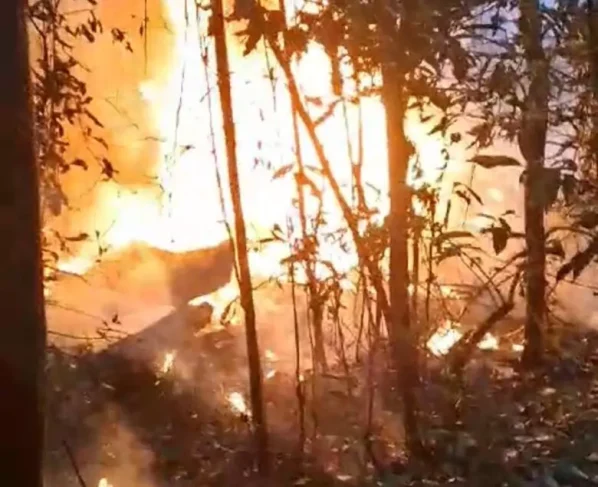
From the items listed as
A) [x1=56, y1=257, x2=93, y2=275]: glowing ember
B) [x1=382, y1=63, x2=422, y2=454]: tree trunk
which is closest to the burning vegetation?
[x1=382, y1=63, x2=422, y2=454]: tree trunk

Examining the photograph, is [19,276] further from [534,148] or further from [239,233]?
[534,148]

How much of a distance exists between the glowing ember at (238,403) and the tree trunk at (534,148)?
74.2 inches

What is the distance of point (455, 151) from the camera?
35.8 ft

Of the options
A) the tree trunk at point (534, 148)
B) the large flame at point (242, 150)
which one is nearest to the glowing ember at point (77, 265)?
the large flame at point (242, 150)

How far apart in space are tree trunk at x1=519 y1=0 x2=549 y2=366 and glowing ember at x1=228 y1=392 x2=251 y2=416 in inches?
74.2

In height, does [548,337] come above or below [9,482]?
above

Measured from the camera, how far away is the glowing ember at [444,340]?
19.7 ft

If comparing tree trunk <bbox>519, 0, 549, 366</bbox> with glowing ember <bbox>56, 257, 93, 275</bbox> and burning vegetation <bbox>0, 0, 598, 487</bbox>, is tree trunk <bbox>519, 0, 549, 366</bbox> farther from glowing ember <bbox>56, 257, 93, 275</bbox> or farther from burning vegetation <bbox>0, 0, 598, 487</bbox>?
glowing ember <bbox>56, 257, 93, 275</bbox>

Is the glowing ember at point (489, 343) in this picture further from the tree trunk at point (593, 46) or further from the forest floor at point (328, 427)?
the tree trunk at point (593, 46)

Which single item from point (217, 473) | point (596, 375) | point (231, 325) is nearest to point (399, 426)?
point (217, 473)

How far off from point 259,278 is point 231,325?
56 cm

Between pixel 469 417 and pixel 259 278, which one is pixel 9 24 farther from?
pixel 259 278

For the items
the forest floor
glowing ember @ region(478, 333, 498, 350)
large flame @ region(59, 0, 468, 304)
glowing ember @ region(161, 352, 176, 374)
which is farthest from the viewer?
glowing ember @ region(161, 352, 176, 374)

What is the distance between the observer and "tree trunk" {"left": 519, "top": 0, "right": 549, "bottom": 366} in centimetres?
450
